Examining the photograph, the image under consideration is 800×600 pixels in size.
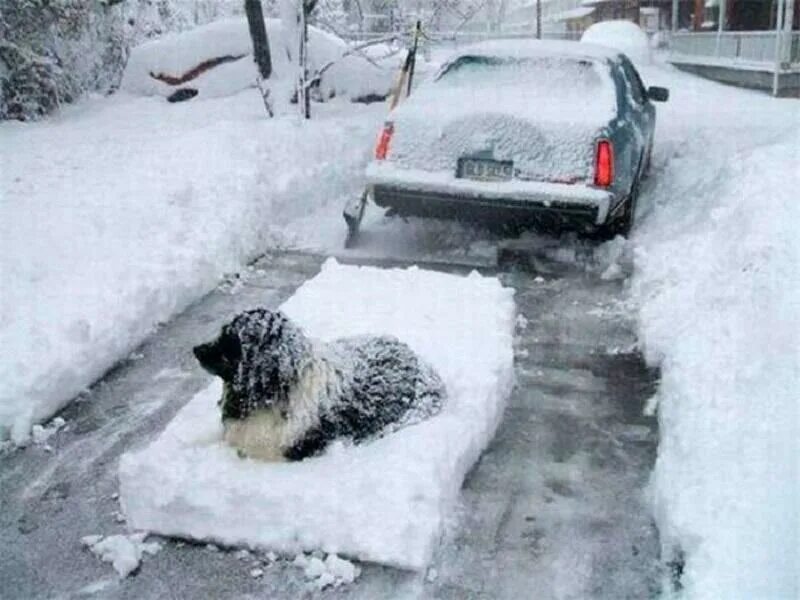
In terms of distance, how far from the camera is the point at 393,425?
3480 mm

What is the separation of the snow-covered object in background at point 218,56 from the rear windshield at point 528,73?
18.6 feet

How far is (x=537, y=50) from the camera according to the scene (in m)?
7.12

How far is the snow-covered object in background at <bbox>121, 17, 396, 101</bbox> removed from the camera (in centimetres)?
1272

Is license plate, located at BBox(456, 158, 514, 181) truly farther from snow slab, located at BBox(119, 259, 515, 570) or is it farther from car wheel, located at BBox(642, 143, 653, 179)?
car wheel, located at BBox(642, 143, 653, 179)

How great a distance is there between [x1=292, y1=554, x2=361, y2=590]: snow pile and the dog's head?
0.61 metres

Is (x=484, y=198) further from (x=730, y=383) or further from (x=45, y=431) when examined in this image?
(x=45, y=431)

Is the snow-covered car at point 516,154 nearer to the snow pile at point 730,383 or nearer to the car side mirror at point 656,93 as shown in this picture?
the snow pile at point 730,383

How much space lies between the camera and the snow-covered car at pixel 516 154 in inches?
235


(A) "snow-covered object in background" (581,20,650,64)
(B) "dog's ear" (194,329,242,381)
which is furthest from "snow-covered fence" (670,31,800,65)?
(B) "dog's ear" (194,329,242,381)

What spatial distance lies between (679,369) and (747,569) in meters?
1.71

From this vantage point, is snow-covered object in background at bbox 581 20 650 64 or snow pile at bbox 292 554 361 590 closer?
snow pile at bbox 292 554 361 590

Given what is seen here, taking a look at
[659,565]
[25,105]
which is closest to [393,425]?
[659,565]

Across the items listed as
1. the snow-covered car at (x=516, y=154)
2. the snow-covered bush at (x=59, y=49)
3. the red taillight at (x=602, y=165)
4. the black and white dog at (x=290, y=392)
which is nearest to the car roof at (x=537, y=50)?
the snow-covered car at (x=516, y=154)

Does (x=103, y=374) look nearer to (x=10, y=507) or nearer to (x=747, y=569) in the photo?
(x=10, y=507)
